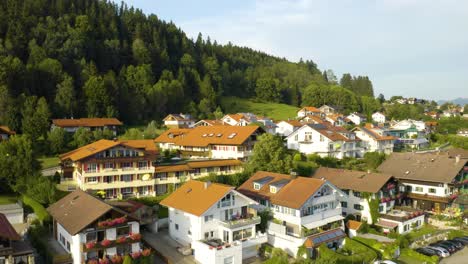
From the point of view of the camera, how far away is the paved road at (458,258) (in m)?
34.2

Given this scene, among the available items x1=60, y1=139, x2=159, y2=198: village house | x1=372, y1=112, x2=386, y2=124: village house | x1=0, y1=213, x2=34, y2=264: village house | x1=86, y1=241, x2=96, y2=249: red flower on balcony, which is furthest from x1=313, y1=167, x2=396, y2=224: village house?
x1=372, y1=112, x2=386, y2=124: village house

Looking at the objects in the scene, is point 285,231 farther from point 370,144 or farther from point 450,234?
point 370,144

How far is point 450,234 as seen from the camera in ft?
131

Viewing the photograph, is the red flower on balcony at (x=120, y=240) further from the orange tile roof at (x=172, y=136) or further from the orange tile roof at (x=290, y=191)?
the orange tile roof at (x=172, y=136)

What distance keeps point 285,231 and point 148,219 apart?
1204 cm

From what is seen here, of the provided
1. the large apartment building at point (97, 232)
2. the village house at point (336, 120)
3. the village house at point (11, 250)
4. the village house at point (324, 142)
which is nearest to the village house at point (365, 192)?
the village house at point (324, 142)

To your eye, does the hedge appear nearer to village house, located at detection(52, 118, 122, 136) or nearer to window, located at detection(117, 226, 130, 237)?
window, located at detection(117, 226, 130, 237)

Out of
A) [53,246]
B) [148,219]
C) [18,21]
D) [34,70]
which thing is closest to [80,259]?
[53,246]

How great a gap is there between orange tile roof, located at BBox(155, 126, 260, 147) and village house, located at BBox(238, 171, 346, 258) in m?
15.6

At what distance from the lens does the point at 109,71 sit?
92125 mm

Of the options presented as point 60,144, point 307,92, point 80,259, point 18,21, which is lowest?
point 80,259

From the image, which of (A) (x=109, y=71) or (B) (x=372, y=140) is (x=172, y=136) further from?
(A) (x=109, y=71)

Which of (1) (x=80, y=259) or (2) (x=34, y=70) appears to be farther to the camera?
(2) (x=34, y=70)

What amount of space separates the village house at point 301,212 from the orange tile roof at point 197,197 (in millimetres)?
5657
